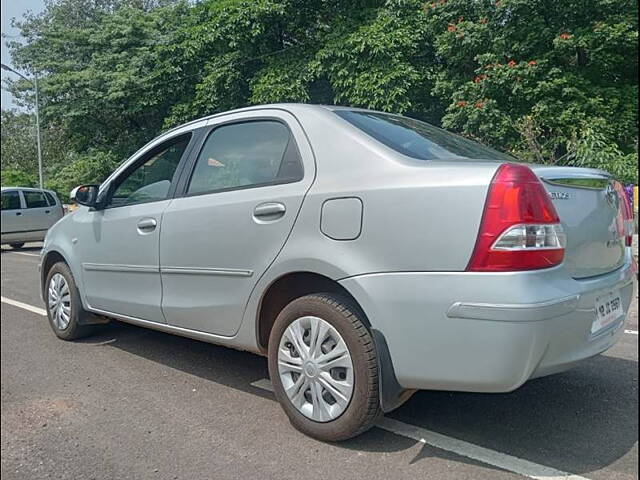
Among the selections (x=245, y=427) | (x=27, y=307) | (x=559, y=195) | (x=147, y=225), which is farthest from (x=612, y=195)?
(x=27, y=307)

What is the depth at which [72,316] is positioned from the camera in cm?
422

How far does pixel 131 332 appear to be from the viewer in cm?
457

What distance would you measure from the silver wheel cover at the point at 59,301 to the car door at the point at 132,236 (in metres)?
0.42

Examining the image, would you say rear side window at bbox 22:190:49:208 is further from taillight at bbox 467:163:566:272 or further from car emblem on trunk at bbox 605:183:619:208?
car emblem on trunk at bbox 605:183:619:208

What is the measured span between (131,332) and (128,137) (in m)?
1.95

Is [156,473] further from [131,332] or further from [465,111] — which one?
[465,111]

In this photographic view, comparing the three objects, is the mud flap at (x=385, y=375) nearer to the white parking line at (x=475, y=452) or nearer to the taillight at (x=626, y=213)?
the white parking line at (x=475, y=452)

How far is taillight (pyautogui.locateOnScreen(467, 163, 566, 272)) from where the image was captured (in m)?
2.07

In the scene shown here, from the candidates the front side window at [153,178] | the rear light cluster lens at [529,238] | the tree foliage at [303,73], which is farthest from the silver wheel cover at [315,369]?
the tree foliage at [303,73]

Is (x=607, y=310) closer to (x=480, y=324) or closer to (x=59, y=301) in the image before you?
(x=480, y=324)

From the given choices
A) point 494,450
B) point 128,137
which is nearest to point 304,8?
point 128,137

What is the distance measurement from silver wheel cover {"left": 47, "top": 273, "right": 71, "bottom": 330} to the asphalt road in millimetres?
512

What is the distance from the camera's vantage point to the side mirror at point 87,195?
12.1 ft

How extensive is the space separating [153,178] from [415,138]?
5.68ft
